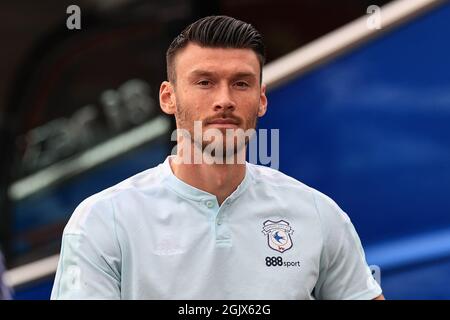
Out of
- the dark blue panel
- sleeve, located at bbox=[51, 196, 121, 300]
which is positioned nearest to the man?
sleeve, located at bbox=[51, 196, 121, 300]

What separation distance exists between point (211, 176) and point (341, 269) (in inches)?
13.7

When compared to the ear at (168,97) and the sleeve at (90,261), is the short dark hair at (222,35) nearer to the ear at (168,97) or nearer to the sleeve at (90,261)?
the ear at (168,97)

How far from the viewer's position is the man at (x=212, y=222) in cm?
183

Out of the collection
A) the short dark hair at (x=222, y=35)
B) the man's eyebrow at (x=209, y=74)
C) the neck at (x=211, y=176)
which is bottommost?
the neck at (x=211, y=176)

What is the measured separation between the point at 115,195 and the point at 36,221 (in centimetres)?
116

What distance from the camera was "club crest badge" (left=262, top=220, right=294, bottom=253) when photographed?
6.33 ft

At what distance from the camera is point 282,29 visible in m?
2.90

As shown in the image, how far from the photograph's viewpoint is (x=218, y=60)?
1.95 meters

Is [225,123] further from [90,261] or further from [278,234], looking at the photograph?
[90,261]

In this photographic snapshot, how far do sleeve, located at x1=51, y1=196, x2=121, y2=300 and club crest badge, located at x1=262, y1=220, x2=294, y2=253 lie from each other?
33cm

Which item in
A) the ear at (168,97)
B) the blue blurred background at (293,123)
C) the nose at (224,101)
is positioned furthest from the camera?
the blue blurred background at (293,123)

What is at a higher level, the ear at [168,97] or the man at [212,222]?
the ear at [168,97]

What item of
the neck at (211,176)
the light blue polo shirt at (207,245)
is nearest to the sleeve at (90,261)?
the light blue polo shirt at (207,245)

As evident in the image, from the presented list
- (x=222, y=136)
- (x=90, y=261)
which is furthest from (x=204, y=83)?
(x=90, y=261)
